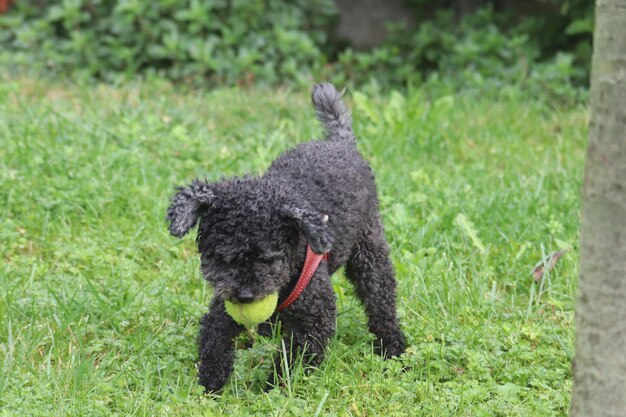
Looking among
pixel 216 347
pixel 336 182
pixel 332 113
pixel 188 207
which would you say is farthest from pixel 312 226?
pixel 332 113

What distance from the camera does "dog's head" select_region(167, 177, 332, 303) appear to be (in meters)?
2.99

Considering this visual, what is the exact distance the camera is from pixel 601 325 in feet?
8.14

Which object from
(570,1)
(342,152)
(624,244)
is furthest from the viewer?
(570,1)

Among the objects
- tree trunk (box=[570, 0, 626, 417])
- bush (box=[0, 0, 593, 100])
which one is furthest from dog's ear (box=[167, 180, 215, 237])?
bush (box=[0, 0, 593, 100])

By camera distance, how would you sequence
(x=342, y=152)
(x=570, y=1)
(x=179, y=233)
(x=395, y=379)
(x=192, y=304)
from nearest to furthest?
(x=179, y=233) < (x=395, y=379) < (x=342, y=152) < (x=192, y=304) < (x=570, y=1)

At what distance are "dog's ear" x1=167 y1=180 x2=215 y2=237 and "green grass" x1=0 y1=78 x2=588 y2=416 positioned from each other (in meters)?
0.64

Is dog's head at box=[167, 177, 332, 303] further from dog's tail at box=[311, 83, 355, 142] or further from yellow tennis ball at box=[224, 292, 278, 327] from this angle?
dog's tail at box=[311, 83, 355, 142]

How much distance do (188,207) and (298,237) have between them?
42 cm

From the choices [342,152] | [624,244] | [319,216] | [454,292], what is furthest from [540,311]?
[624,244]

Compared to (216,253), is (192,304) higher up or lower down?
lower down

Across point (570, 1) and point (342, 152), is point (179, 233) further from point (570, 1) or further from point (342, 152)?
point (570, 1)

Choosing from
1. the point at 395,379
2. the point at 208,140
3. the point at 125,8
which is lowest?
the point at 395,379

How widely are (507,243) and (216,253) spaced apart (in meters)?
→ 2.11

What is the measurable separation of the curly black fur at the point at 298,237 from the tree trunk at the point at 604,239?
→ 36.6 inches
